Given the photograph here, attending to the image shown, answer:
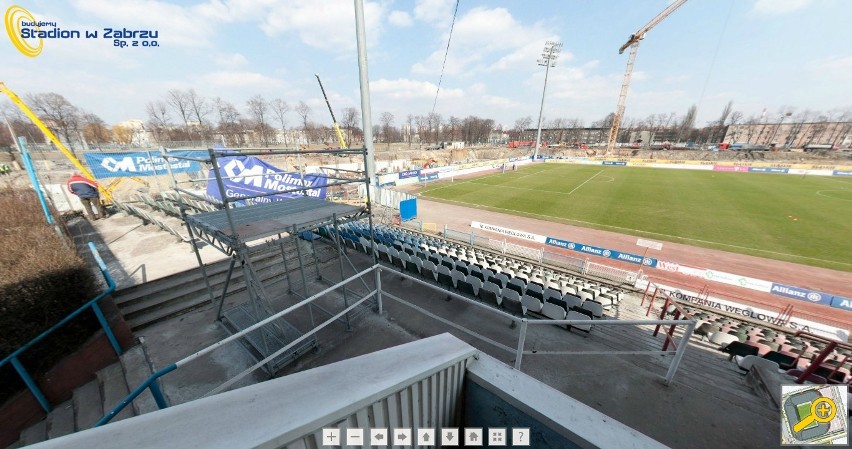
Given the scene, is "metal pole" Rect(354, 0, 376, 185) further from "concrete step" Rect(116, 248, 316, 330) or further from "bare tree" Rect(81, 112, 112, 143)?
"bare tree" Rect(81, 112, 112, 143)

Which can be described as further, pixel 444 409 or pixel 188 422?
pixel 444 409

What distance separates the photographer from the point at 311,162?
Answer: 50781 millimetres

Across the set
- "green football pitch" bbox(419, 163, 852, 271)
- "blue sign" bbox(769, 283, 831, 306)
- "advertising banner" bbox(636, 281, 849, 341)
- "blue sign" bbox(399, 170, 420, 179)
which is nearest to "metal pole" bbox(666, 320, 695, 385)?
"advertising banner" bbox(636, 281, 849, 341)

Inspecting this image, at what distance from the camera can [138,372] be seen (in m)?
5.47

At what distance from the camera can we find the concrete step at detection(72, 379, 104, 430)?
15.8 feet

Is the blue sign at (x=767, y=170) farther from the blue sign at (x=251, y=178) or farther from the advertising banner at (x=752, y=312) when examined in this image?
the blue sign at (x=251, y=178)

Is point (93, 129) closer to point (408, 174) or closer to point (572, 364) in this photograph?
point (408, 174)

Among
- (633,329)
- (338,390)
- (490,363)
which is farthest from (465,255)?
(338,390)

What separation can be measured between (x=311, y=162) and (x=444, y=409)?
53950 millimetres

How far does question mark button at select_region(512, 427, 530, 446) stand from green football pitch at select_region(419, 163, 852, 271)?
22.9 meters

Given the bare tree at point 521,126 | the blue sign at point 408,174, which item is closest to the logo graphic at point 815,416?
the blue sign at point 408,174

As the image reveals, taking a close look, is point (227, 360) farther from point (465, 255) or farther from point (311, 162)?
point (311, 162)

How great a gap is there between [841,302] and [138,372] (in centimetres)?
2467

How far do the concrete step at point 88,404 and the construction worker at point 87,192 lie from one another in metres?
12.8
